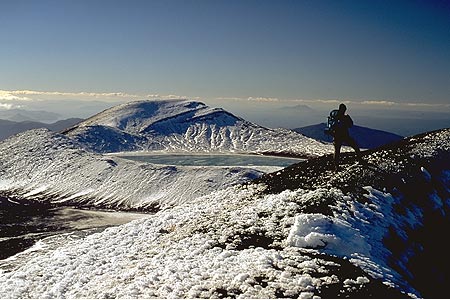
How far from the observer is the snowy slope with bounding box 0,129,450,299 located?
611 inches

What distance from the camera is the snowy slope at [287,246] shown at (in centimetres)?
1552

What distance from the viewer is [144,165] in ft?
347

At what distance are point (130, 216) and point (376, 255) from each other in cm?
6533

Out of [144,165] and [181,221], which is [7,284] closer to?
[181,221]

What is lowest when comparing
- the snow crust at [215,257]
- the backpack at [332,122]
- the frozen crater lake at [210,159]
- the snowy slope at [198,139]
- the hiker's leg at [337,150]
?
the frozen crater lake at [210,159]

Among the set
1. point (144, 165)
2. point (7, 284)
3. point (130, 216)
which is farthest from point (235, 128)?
point (7, 284)

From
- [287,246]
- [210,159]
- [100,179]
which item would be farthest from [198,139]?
[287,246]

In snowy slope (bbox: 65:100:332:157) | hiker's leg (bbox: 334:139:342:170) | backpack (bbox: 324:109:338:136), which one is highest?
backpack (bbox: 324:109:338:136)

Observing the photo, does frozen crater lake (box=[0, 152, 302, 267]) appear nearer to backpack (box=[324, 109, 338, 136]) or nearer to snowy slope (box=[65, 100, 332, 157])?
backpack (box=[324, 109, 338, 136])

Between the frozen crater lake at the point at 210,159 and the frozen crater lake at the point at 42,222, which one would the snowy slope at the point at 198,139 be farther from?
the frozen crater lake at the point at 42,222

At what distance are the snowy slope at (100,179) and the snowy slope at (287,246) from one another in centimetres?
5969

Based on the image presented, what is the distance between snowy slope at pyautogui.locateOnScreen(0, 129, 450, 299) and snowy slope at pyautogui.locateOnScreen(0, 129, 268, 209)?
59688mm

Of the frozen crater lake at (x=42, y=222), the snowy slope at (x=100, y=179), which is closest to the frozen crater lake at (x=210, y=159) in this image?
the frozen crater lake at (x=42, y=222)

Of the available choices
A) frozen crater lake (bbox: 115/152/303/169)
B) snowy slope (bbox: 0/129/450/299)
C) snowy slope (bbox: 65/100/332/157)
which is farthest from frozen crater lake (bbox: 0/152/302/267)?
snowy slope (bbox: 65/100/332/157)
